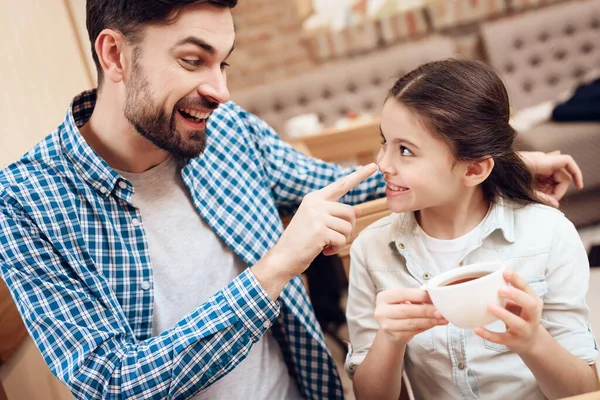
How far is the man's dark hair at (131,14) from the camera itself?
3.62 ft

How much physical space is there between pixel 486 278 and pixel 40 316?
0.78 meters

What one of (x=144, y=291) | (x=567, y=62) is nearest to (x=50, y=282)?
(x=144, y=291)

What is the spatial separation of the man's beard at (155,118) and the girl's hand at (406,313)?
0.57 meters

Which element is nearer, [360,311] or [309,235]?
[309,235]

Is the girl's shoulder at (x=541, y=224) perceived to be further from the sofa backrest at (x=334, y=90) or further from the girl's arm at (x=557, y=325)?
the sofa backrest at (x=334, y=90)

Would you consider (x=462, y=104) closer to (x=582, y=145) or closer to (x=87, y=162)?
(x=87, y=162)

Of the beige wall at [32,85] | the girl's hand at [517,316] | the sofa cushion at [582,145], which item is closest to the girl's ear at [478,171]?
the girl's hand at [517,316]

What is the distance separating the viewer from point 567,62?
12.5 ft

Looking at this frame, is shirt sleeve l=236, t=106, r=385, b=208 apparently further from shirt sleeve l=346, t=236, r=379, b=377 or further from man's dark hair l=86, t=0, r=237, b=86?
man's dark hair l=86, t=0, r=237, b=86

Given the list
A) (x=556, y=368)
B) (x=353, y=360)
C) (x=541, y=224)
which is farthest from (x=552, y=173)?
(x=353, y=360)

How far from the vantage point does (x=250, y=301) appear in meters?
0.99

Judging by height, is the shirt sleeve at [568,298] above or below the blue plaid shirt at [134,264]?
below

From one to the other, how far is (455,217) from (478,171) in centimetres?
11

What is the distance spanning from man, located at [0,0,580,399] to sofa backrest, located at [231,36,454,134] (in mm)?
2447
